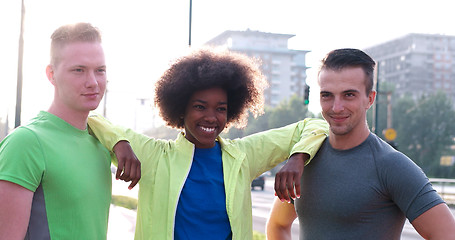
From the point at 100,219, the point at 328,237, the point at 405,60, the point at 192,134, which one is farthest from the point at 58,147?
the point at 405,60

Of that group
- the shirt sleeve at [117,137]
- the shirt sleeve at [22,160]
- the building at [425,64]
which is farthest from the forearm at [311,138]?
the building at [425,64]

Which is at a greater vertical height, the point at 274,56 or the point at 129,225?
the point at 274,56

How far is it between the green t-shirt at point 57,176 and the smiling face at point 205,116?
64cm

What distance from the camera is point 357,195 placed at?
9.20 feet

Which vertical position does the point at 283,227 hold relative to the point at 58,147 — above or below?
below

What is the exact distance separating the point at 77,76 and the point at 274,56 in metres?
119

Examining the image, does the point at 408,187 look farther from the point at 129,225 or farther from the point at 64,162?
the point at 129,225

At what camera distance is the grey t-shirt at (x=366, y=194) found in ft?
8.73

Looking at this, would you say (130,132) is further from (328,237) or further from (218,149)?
(328,237)

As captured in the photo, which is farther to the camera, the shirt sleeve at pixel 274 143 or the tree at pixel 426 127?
the tree at pixel 426 127

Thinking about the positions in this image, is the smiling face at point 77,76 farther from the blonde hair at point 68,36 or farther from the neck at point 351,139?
the neck at point 351,139

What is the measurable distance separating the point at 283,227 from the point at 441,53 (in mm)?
116250

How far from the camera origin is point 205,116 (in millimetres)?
3109

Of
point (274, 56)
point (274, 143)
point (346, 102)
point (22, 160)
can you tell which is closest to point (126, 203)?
point (274, 143)
